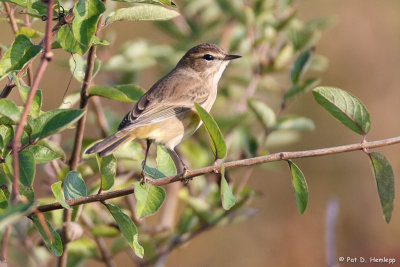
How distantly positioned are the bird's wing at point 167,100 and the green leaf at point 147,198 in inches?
41.3

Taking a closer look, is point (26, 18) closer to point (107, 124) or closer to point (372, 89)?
point (107, 124)

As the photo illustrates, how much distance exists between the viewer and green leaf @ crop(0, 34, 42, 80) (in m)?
1.92

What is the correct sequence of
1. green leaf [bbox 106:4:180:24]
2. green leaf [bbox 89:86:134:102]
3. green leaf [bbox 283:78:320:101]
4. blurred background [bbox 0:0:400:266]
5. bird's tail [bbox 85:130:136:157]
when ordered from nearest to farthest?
1. green leaf [bbox 106:4:180:24]
2. green leaf [bbox 89:86:134:102]
3. bird's tail [bbox 85:130:136:157]
4. green leaf [bbox 283:78:320:101]
5. blurred background [bbox 0:0:400:266]

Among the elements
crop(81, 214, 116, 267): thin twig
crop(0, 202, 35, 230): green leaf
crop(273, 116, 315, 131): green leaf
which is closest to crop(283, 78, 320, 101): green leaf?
crop(273, 116, 315, 131): green leaf

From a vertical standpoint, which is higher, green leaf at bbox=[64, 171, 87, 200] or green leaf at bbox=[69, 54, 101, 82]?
green leaf at bbox=[69, 54, 101, 82]

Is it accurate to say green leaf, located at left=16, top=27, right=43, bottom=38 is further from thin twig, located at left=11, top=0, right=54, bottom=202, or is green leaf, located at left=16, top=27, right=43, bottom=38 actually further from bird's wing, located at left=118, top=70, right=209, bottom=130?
thin twig, located at left=11, top=0, right=54, bottom=202

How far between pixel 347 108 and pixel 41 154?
3.78ft

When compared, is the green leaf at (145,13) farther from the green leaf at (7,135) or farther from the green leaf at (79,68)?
the green leaf at (7,135)

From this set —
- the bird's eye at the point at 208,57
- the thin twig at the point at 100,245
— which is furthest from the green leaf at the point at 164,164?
the bird's eye at the point at 208,57

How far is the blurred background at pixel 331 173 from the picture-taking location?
5.66 meters

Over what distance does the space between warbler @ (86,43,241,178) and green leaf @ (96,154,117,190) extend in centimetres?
19

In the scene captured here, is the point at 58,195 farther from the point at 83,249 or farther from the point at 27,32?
the point at 83,249

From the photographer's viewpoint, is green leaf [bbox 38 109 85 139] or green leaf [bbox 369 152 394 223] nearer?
green leaf [bbox 38 109 85 139]

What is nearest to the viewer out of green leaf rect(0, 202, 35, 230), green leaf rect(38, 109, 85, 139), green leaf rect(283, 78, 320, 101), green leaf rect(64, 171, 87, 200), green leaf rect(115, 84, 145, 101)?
green leaf rect(0, 202, 35, 230)
